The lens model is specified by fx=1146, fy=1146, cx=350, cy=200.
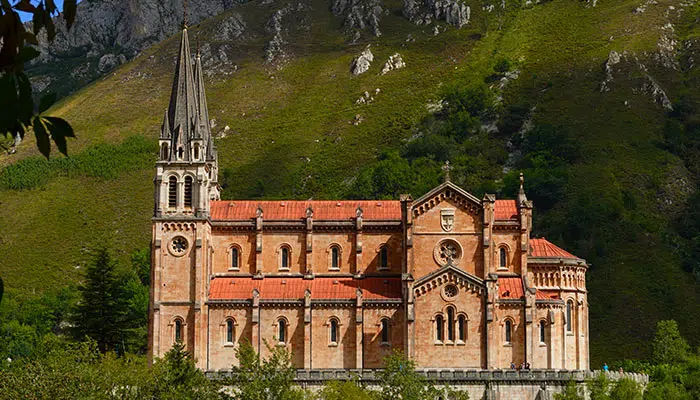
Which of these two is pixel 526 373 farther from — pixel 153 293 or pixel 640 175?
pixel 640 175

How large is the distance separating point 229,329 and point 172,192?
37.5 feet

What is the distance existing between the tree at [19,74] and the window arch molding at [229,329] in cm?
7548

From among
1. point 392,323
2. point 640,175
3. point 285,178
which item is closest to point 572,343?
point 392,323

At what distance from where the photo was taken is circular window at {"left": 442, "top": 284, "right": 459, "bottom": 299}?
83000mm

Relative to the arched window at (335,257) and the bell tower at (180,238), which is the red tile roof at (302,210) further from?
the arched window at (335,257)

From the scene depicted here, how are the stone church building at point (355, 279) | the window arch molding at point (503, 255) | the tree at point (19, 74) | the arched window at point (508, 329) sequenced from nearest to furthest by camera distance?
the tree at point (19, 74), the stone church building at point (355, 279), the arched window at point (508, 329), the window arch molding at point (503, 255)

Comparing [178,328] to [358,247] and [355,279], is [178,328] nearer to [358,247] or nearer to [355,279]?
[355,279]

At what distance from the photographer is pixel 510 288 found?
84.9 meters

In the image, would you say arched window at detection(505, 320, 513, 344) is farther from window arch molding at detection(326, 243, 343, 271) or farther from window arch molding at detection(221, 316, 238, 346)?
window arch molding at detection(221, 316, 238, 346)

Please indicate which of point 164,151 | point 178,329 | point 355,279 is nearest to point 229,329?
point 178,329

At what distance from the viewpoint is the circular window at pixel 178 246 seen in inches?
3366

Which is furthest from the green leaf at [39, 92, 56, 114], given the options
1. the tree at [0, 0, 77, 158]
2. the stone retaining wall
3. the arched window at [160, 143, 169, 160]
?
the arched window at [160, 143, 169, 160]

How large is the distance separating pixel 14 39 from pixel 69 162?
172712 mm

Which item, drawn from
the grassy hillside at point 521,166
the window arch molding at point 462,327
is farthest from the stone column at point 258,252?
the grassy hillside at point 521,166
